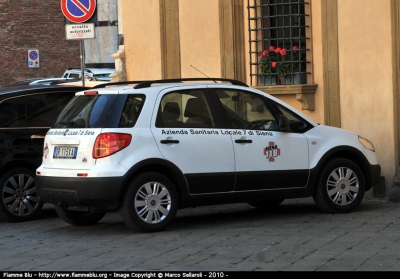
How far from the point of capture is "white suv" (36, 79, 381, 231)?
10.1 metres

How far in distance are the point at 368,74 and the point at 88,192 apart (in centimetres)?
519

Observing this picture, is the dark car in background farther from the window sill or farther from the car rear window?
the window sill

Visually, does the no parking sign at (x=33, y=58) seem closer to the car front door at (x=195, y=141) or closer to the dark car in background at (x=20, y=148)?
the dark car in background at (x=20, y=148)

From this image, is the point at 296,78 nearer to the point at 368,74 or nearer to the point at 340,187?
the point at 368,74

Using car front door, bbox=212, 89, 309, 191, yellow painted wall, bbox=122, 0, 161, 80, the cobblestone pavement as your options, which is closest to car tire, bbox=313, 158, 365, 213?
the cobblestone pavement

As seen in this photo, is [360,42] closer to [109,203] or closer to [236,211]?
[236,211]

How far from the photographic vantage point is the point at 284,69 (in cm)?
1459

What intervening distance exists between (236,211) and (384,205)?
2.00 m

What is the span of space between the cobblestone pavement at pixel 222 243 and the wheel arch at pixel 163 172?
1.42 ft

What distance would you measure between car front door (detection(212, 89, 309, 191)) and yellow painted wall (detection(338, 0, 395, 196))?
2.49 metres

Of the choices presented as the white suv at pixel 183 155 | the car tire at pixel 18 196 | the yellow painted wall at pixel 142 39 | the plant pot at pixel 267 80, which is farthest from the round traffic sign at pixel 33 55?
the white suv at pixel 183 155

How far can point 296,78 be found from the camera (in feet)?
47.5

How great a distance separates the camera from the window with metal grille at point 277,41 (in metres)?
14.5

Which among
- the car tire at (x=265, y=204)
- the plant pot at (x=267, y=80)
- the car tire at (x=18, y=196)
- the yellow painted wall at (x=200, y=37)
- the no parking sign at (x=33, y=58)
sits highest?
the no parking sign at (x=33, y=58)
